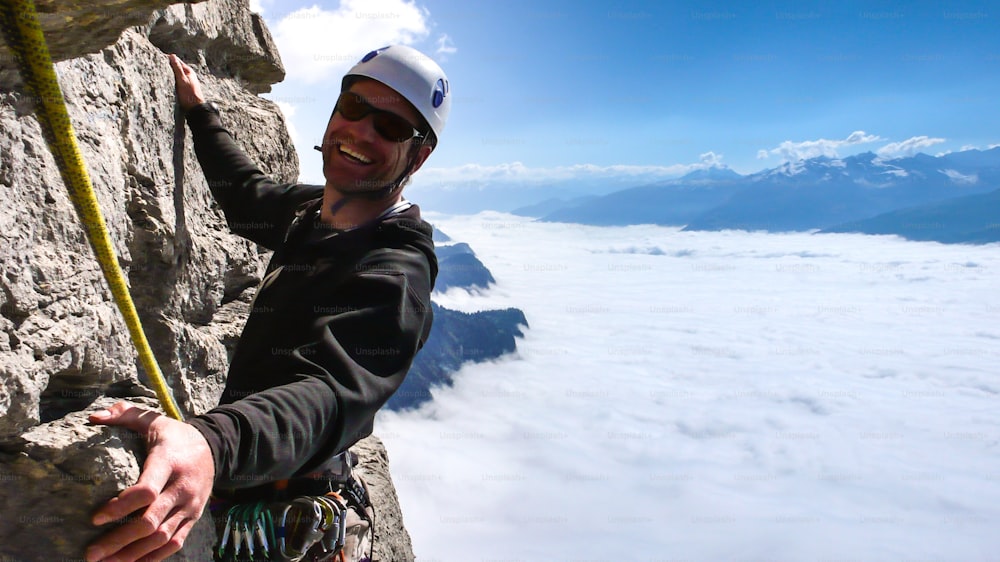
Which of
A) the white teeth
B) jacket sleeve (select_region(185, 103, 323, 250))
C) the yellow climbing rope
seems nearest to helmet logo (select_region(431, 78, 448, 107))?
the white teeth

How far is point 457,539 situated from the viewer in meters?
167

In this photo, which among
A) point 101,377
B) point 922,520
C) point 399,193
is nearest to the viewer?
point 101,377

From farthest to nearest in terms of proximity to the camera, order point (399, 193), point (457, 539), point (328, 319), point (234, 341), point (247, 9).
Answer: point (457, 539) < point (247, 9) < point (234, 341) < point (399, 193) < point (328, 319)

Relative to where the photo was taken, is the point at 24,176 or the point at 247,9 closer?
the point at 24,176

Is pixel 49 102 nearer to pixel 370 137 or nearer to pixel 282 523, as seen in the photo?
pixel 370 137

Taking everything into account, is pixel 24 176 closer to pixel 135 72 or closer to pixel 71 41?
pixel 71 41

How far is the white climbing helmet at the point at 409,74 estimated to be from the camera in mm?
3018

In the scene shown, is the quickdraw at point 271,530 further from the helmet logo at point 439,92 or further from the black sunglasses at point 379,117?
the helmet logo at point 439,92

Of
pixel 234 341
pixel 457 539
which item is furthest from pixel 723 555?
pixel 234 341

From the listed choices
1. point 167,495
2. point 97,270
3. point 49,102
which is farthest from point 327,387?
point 97,270

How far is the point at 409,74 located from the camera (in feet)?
9.96

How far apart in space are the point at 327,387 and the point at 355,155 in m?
1.53

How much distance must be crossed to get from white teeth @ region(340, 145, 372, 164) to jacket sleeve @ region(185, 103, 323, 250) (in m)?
0.81

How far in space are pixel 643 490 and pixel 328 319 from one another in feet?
704
